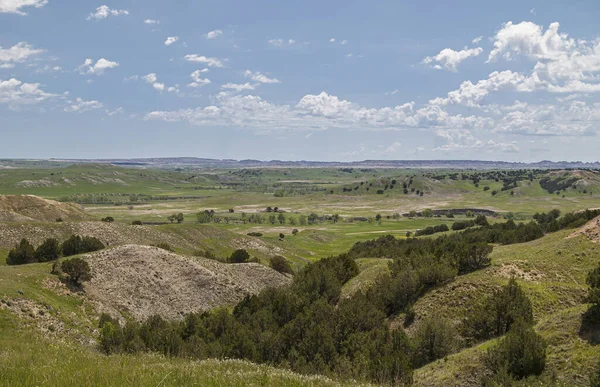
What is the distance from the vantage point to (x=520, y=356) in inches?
742

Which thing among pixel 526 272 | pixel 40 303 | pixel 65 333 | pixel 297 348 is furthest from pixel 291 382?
pixel 40 303

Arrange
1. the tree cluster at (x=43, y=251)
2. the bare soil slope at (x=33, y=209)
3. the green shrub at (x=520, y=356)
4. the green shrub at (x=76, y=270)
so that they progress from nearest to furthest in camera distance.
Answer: the green shrub at (x=520, y=356) → the green shrub at (x=76, y=270) → the tree cluster at (x=43, y=251) → the bare soil slope at (x=33, y=209)

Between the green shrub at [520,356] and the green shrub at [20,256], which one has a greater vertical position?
the green shrub at [520,356]

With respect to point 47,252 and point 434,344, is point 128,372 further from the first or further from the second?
point 47,252

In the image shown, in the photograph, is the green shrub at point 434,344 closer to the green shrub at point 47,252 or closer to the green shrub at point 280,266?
the green shrub at point 280,266

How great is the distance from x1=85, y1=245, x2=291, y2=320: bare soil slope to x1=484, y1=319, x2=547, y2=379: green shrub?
4162cm

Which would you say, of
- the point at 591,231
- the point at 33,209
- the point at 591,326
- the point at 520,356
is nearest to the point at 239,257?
the point at 33,209

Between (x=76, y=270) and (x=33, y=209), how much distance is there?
6563 cm

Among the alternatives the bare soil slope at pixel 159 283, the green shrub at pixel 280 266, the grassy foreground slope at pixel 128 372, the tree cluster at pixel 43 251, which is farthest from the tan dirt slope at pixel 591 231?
the tree cluster at pixel 43 251

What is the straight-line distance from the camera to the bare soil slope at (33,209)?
309 ft

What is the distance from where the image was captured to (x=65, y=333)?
3728 cm

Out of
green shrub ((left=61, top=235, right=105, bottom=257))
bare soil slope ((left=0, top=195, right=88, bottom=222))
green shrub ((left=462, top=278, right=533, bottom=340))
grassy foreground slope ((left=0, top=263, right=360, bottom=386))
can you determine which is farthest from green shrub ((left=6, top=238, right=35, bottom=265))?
green shrub ((left=462, top=278, right=533, bottom=340))

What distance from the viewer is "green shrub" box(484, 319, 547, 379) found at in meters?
18.5

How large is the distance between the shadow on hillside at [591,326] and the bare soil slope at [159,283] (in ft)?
143
